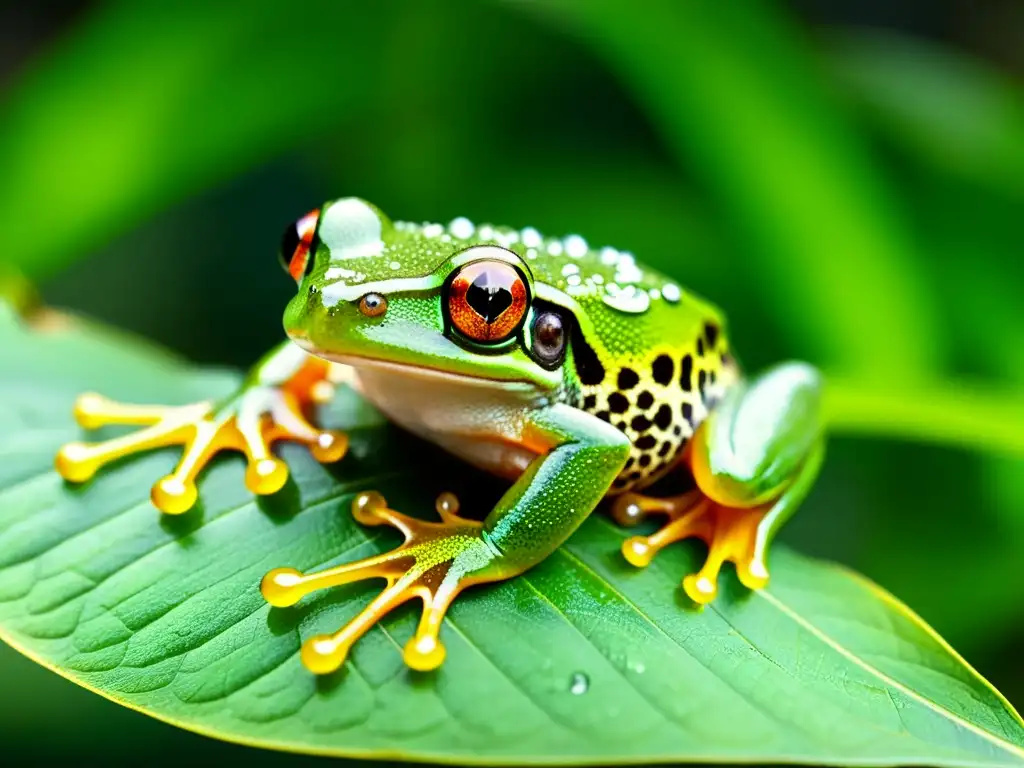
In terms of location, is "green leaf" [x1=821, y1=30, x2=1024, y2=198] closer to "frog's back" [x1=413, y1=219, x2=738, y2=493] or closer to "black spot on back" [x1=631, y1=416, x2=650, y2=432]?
"frog's back" [x1=413, y1=219, x2=738, y2=493]

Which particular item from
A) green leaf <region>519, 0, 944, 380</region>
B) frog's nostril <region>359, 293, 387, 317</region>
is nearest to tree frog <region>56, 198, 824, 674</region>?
frog's nostril <region>359, 293, 387, 317</region>

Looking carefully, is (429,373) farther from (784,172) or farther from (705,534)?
(784,172)

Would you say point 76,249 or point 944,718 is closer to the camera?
point 944,718

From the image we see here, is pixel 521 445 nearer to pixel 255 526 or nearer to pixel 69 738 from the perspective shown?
pixel 255 526

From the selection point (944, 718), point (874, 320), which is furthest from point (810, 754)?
point (874, 320)

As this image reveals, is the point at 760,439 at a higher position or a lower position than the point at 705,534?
higher

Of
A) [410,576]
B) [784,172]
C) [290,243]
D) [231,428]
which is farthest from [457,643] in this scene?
[784,172]

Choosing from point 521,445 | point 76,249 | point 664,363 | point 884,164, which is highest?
point 884,164
